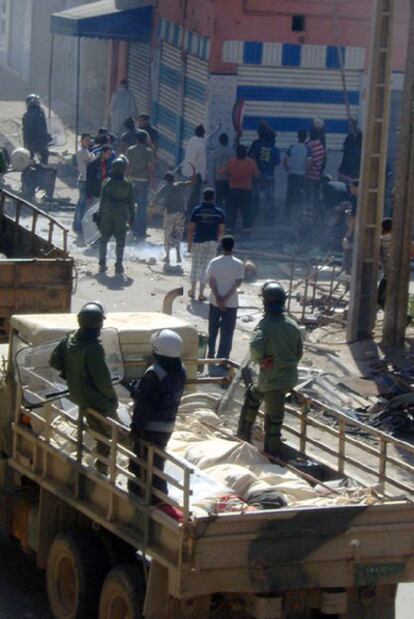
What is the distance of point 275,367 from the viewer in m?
9.42

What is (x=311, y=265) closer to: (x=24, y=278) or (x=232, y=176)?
(x=232, y=176)

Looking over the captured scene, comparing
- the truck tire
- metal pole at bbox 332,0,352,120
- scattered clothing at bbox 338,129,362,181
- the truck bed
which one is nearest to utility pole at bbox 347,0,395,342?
scattered clothing at bbox 338,129,362,181

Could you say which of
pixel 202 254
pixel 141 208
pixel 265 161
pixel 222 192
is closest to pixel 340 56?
pixel 265 161

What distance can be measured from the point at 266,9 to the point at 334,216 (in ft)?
14.6

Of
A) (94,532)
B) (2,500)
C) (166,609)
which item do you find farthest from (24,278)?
(166,609)

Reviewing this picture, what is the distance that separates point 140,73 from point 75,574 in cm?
2299

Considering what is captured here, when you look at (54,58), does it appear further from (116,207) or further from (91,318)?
(91,318)

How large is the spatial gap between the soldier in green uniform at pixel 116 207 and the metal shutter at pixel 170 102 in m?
7.27

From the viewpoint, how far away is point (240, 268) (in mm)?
15211

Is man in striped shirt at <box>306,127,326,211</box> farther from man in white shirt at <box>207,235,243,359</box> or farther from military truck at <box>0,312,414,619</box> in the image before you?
military truck at <box>0,312,414,619</box>

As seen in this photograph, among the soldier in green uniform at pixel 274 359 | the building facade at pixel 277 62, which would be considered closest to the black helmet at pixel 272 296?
the soldier in green uniform at pixel 274 359

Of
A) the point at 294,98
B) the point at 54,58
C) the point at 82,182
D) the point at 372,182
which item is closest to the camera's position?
the point at 372,182

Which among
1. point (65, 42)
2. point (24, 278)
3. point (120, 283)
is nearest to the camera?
point (24, 278)

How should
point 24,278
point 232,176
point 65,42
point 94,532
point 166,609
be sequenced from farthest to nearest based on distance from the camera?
point 65,42 < point 232,176 < point 24,278 < point 94,532 < point 166,609
